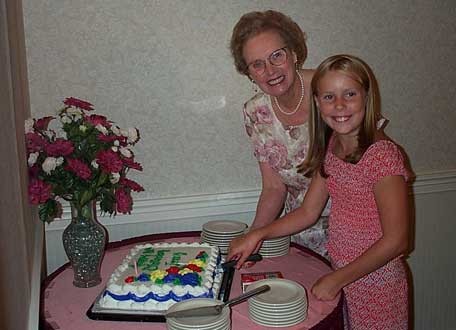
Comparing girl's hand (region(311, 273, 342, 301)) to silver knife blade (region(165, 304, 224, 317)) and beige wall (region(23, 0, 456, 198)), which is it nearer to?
silver knife blade (region(165, 304, 224, 317))

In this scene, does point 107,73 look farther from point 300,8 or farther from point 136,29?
point 300,8

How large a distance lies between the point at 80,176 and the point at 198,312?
538mm

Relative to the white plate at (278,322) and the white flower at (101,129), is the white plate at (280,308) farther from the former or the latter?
the white flower at (101,129)

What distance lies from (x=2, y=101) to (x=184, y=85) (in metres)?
1.35

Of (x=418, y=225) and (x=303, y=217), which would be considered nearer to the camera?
(x=303, y=217)

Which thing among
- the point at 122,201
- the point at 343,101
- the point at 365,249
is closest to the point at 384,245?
the point at 365,249

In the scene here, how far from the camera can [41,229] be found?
2.31 m

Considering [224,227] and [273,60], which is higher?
[273,60]

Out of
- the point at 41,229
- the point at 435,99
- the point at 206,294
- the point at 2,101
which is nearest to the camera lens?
the point at 2,101

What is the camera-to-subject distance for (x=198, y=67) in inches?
99.3

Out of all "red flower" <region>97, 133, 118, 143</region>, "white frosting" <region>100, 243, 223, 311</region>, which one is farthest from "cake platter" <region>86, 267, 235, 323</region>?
"red flower" <region>97, 133, 118, 143</region>

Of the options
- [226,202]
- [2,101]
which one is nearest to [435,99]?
[226,202]

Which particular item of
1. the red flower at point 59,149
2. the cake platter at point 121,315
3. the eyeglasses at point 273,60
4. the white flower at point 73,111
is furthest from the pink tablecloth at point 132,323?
the eyeglasses at point 273,60

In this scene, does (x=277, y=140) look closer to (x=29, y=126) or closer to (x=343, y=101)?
(x=343, y=101)
